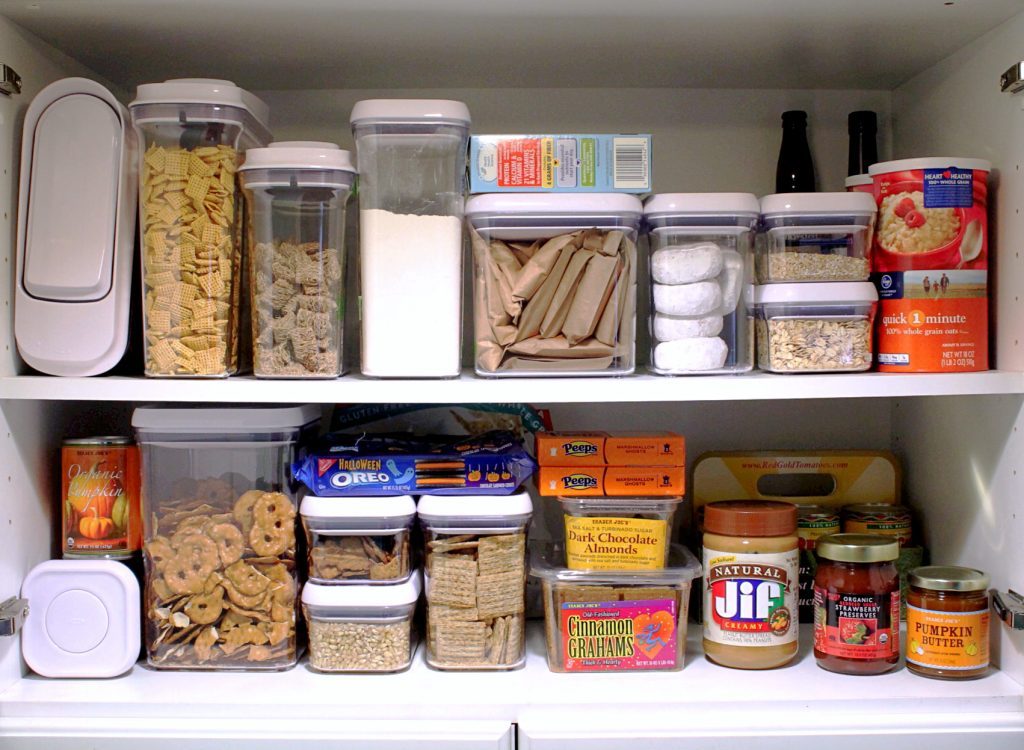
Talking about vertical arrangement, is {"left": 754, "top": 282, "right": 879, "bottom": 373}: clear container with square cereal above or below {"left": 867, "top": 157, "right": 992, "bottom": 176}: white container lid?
below

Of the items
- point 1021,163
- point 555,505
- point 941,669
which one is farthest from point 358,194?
point 941,669

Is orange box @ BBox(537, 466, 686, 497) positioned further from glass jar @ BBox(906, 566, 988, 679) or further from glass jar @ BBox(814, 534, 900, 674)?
glass jar @ BBox(906, 566, 988, 679)

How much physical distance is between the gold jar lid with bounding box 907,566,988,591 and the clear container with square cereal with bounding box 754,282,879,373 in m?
0.25

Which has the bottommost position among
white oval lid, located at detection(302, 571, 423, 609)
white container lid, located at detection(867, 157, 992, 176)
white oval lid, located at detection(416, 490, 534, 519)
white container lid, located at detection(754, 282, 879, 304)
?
white oval lid, located at detection(302, 571, 423, 609)

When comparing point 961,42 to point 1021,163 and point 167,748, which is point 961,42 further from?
point 167,748

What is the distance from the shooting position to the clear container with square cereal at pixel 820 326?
112 cm

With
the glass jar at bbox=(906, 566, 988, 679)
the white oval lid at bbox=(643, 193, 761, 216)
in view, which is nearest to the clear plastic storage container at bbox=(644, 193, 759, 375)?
the white oval lid at bbox=(643, 193, 761, 216)

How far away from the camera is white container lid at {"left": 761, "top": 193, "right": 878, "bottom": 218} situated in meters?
1.11

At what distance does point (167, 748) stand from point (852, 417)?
1.05 meters

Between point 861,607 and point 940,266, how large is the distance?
413 mm

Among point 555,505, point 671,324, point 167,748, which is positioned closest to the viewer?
point 167,748

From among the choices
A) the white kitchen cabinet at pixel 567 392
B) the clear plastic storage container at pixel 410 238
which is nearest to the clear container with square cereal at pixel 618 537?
the white kitchen cabinet at pixel 567 392

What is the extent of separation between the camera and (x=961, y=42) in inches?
46.9

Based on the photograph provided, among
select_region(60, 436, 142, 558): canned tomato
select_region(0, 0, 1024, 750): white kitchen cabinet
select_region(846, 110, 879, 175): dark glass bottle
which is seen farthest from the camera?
select_region(846, 110, 879, 175): dark glass bottle
